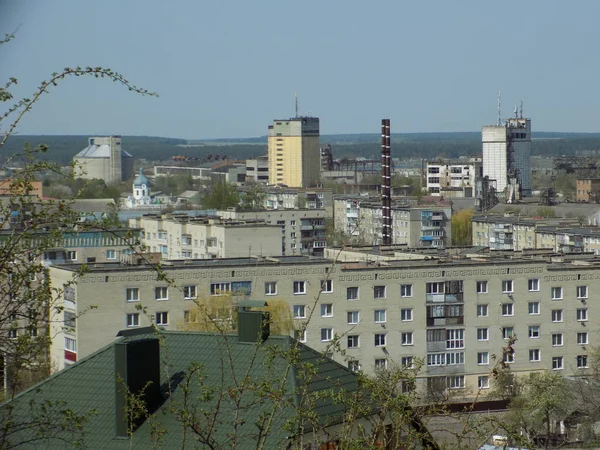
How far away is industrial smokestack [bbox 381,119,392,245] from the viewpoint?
26688 mm

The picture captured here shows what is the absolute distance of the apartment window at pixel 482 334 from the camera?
53.5ft

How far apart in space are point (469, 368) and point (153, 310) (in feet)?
13.6

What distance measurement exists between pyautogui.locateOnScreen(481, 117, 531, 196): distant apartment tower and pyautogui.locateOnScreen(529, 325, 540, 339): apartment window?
42860mm

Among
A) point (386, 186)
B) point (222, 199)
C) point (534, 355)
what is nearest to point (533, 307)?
point (534, 355)

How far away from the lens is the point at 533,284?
16344 millimetres

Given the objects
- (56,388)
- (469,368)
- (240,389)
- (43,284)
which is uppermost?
(43,284)

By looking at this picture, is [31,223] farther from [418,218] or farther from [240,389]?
[418,218]

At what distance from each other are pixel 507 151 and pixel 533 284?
44154 millimetres

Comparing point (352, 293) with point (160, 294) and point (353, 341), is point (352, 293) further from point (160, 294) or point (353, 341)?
point (160, 294)

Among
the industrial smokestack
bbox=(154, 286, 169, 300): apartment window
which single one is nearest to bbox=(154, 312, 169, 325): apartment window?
bbox=(154, 286, 169, 300): apartment window

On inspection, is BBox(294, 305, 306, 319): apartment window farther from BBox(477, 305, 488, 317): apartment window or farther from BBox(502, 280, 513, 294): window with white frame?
BBox(502, 280, 513, 294): window with white frame

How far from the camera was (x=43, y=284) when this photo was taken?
2.77 meters

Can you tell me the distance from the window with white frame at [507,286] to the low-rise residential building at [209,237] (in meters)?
6.35

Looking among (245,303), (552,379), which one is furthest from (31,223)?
(552,379)
